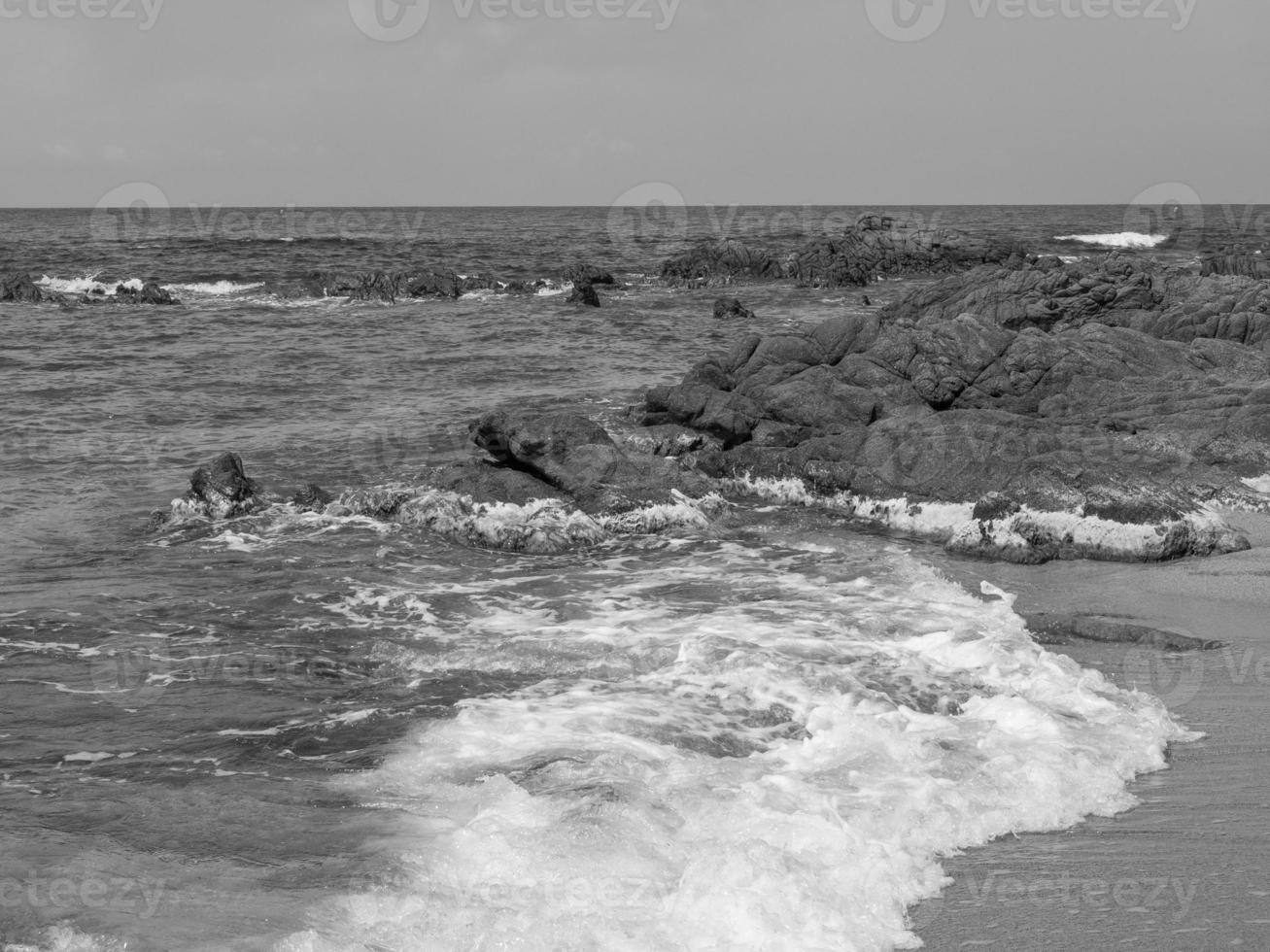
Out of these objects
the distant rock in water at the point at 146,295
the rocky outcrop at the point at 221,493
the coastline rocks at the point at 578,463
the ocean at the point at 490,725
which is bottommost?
the ocean at the point at 490,725

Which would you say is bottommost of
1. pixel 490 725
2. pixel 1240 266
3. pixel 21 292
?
pixel 490 725

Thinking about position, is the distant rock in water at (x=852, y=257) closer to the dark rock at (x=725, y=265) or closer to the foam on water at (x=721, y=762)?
the dark rock at (x=725, y=265)

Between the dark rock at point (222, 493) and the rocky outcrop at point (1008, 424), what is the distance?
511 cm

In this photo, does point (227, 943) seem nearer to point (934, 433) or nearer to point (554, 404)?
point (934, 433)

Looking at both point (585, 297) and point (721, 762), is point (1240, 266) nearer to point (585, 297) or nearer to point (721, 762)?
point (585, 297)

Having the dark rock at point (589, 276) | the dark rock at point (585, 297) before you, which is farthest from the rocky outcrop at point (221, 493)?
Result: the dark rock at point (589, 276)

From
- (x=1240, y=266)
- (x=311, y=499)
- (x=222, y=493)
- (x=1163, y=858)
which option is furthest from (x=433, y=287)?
(x=1163, y=858)

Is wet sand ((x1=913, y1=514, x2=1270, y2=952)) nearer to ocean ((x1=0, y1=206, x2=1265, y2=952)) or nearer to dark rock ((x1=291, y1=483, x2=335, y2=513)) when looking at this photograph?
ocean ((x1=0, y1=206, x2=1265, y2=952))

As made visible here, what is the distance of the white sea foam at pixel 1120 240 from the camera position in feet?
228

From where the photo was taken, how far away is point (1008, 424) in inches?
513

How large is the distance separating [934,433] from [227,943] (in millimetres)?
9600

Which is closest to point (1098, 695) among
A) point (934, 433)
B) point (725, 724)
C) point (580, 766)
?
point (725, 724)

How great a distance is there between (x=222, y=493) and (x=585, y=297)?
24942mm

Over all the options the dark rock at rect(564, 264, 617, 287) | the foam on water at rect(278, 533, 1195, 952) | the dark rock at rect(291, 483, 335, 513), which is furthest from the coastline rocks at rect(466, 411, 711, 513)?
the dark rock at rect(564, 264, 617, 287)
